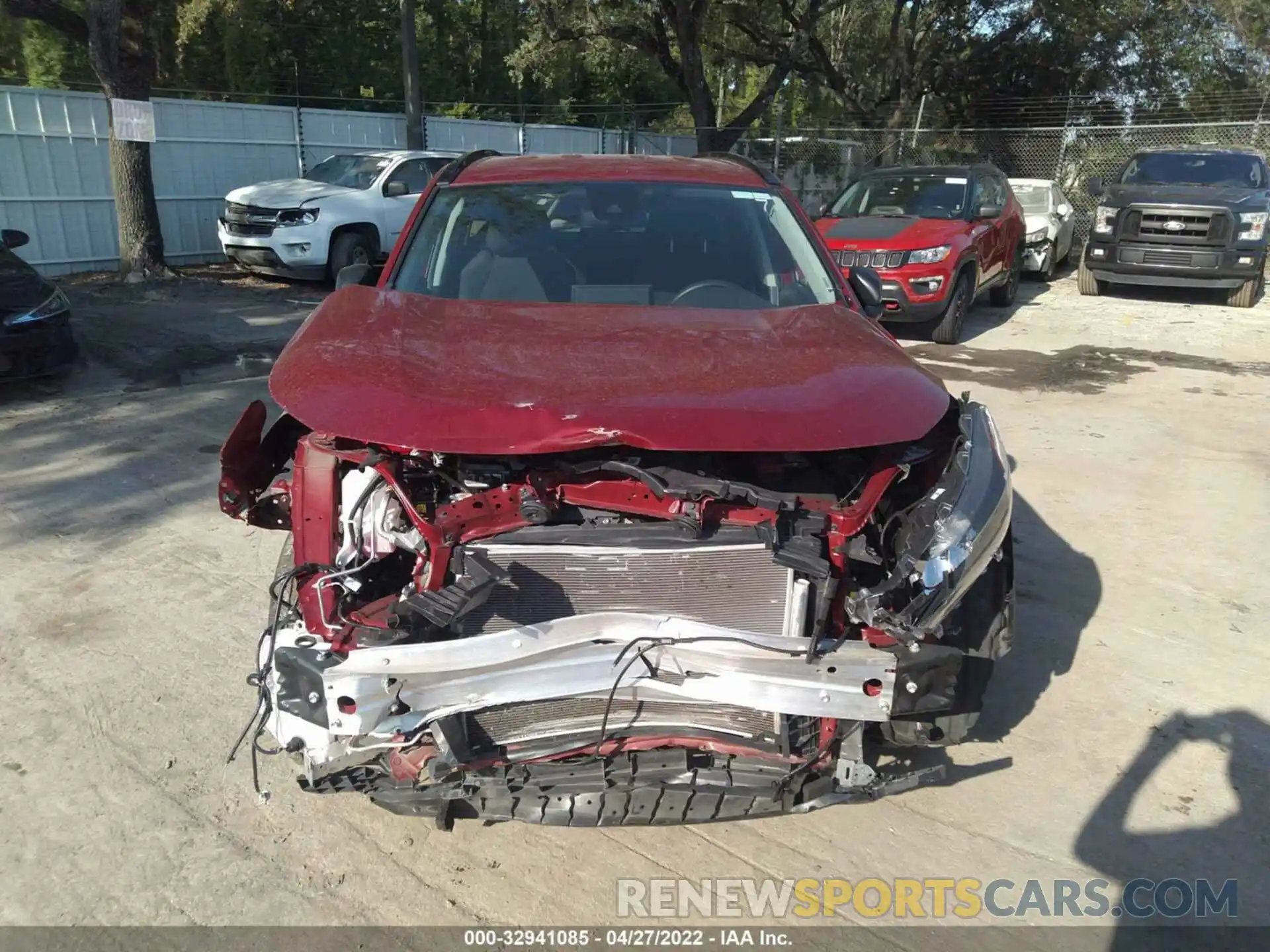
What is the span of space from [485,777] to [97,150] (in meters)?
13.7

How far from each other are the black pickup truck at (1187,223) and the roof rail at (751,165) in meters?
9.29

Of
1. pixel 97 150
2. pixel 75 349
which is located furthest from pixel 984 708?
pixel 97 150

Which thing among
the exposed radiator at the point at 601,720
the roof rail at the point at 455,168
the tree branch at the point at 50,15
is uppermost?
the tree branch at the point at 50,15

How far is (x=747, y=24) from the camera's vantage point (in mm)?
20562

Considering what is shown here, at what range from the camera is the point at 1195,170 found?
41.4 feet

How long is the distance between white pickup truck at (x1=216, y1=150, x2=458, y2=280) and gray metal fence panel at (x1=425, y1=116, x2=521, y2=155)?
4673mm

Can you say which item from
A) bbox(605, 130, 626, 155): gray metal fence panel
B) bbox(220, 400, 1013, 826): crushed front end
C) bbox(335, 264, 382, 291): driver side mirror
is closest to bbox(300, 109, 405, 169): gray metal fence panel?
bbox(605, 130, 626, 155): gray metal fence panel

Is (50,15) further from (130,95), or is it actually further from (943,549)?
(943,549)

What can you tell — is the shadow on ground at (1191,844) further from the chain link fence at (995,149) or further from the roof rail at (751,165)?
the chain link fence at (995,149)

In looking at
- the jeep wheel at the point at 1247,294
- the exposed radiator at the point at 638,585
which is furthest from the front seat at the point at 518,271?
the jeep wheel at the point at 1247,294

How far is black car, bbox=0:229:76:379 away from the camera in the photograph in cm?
674

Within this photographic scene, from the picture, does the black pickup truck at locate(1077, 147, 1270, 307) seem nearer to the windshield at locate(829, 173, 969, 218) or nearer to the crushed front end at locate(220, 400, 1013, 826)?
the windshield at locate(829, 173, 969, 218)

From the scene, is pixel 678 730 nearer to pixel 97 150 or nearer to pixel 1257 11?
pixel 97 150

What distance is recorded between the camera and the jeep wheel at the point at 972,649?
2.50 metres
